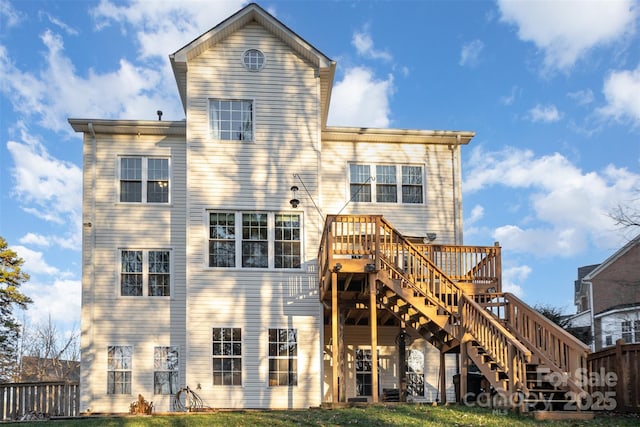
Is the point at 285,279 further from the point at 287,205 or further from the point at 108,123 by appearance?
the point at 108,123

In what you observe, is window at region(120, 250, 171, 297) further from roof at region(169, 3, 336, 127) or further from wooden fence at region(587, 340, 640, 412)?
wooden fence at region(587, 340, 640, 412)

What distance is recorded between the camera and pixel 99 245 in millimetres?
20141

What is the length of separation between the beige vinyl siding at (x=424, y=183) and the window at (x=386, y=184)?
5.3 inches

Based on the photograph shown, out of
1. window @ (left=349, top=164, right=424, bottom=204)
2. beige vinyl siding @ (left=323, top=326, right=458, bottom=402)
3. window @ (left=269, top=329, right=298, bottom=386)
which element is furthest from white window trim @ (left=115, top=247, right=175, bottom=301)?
window @ (left=349, top=164, right=424, bottom=204)

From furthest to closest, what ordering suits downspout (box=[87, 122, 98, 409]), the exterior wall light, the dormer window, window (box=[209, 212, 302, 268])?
the dormer window < downspout (box=[87, 122, 98, 409]) < window (box=[209, 212, 302, 268]) < the exterior wall light

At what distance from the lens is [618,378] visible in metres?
14.2

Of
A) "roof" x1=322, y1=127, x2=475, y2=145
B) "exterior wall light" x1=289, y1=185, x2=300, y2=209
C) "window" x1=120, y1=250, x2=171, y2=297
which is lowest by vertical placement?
"window" x1=120, y1=250, x2=171, y2=297

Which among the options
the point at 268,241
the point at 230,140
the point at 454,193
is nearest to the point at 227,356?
the point at 268,241

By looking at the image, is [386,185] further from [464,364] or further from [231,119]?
[464,364]

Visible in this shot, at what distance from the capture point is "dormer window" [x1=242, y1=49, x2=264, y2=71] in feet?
66.3

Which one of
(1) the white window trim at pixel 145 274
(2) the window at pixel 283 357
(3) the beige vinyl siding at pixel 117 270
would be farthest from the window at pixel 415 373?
(1) the white window trim at pixel 145 274

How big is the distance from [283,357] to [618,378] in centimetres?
839

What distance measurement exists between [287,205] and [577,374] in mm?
8859

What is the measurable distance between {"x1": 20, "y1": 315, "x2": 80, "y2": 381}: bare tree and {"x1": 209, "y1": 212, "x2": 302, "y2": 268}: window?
20470 mm
